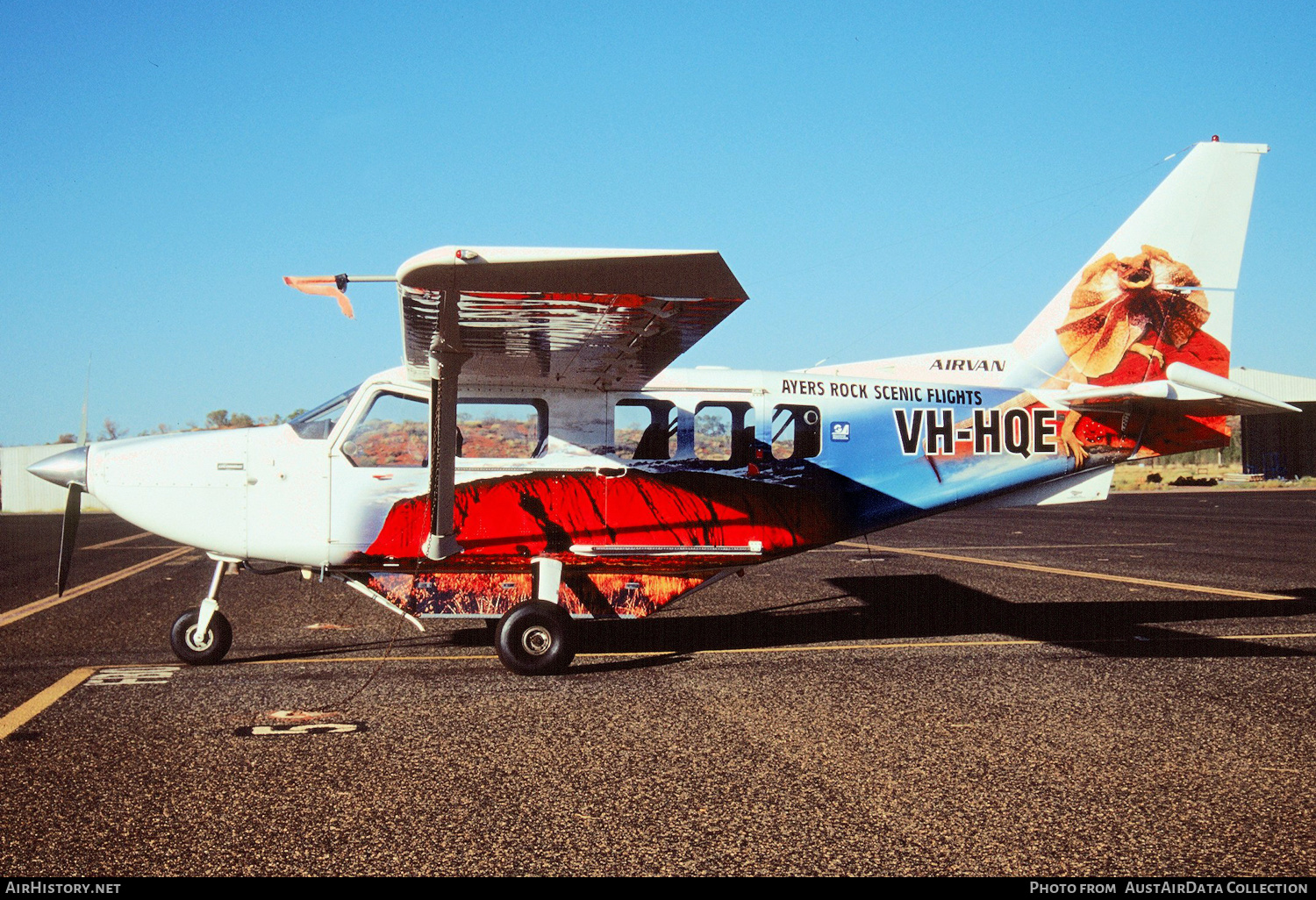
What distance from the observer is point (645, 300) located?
6.38m

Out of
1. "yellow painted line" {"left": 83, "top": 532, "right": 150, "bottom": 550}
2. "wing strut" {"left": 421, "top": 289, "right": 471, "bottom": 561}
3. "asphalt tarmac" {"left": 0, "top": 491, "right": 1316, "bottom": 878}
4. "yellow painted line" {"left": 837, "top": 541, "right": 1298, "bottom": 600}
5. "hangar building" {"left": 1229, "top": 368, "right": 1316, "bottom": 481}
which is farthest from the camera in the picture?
"hangar building" {"left": 1229, "top": 368, "right": 1316, "bottom": 481}

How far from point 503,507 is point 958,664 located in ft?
12.3

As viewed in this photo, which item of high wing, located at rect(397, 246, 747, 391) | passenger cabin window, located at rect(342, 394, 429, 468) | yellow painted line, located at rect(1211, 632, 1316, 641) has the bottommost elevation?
yellow painted line, located at rect(1211, 632, 1316, 641)

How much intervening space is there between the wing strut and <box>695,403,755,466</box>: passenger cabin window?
7.30ft

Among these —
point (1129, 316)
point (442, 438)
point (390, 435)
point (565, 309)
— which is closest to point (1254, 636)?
point (1129, 316)

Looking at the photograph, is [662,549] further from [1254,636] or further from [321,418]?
[1254,636]

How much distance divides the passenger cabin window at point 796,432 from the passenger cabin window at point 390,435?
297 cm

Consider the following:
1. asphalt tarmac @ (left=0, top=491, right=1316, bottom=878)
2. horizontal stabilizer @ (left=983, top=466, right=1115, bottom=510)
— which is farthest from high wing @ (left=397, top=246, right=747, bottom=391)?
horizontal stabilizer @ (left=983, top=466, right=1115, bottom=510)

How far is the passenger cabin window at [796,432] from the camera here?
8.60 meters

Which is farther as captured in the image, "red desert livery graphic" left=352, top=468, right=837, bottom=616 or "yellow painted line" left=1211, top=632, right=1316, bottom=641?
"yellow painted line" left=1211, top=632, right=1316, bottom=641

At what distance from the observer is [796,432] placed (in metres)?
8.68

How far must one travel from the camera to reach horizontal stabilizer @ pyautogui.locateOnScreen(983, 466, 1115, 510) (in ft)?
30.5

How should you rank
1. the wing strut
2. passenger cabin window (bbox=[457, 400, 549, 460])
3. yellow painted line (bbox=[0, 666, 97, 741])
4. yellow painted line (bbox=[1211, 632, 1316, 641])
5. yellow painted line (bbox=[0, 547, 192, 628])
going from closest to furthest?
yellow painted line (bbox=[0, 666, 97, 741])
the wing strut
passenger cabin window (bbox=[457, 400, 549, 460])
yellow painted line (bbox=[1211, 632, 1316, 641])
yellow painted line (bbox=[0, 547, 192, 628])

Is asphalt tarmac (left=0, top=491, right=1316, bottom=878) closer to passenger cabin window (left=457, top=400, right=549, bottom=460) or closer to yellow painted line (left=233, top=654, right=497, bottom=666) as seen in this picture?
yellow painted line (left=233, top=654, right=497, bottom=666)
